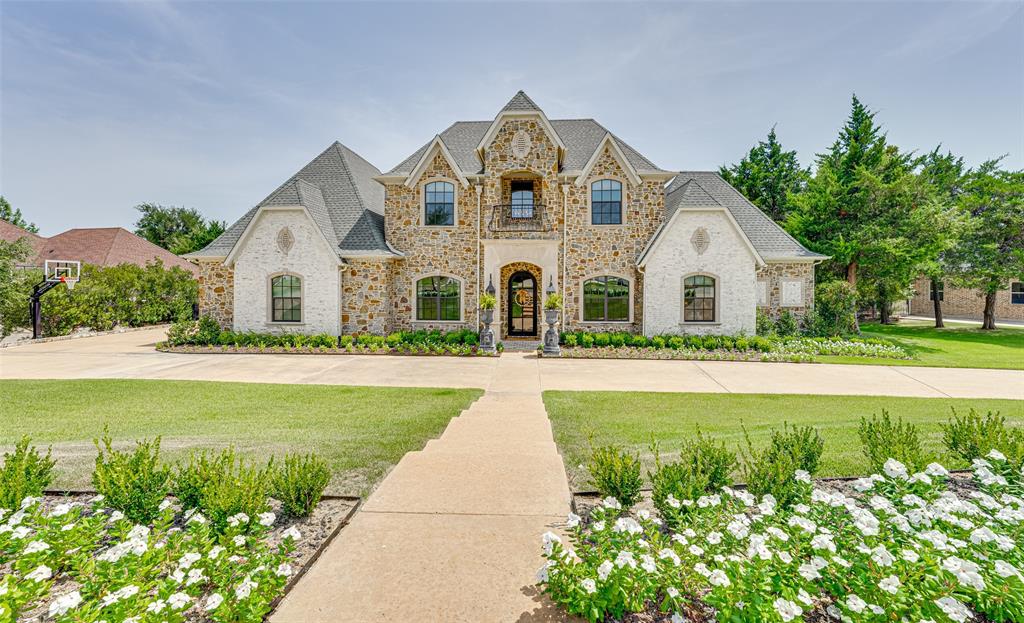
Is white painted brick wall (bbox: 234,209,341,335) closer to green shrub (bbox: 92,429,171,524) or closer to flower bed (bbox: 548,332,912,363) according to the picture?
flower bed (bbox: 548,332,912,363)

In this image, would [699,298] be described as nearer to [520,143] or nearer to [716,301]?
[716,301]

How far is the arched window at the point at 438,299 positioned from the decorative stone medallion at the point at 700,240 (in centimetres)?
970

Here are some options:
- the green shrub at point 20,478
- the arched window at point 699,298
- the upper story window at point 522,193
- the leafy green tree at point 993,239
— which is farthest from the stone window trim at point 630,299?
the leafy green tree at point 993,239

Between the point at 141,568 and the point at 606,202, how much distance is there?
17.5 meters

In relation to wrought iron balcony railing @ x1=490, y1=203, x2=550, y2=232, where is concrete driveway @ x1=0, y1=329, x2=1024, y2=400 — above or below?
below

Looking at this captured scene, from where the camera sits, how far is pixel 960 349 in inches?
688

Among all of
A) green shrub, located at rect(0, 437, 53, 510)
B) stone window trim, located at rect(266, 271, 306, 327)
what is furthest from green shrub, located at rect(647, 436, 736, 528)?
stone window trim, located at rect(266, 271, 306, 327)

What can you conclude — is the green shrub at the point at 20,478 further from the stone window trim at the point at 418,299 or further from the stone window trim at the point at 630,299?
the stone window trim at the point at 630,299

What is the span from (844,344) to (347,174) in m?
21.6

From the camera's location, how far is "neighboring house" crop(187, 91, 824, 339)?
686 inches

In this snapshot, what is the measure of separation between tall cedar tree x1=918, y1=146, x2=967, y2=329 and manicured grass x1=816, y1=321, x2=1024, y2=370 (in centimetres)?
301

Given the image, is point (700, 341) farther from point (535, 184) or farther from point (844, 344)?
point (535, 184)

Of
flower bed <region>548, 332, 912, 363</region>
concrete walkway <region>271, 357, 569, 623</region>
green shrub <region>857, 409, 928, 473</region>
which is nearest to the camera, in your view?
concrete walkway <region>271, 357, 569, 623</region>

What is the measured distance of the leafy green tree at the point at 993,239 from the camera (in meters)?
22.4
